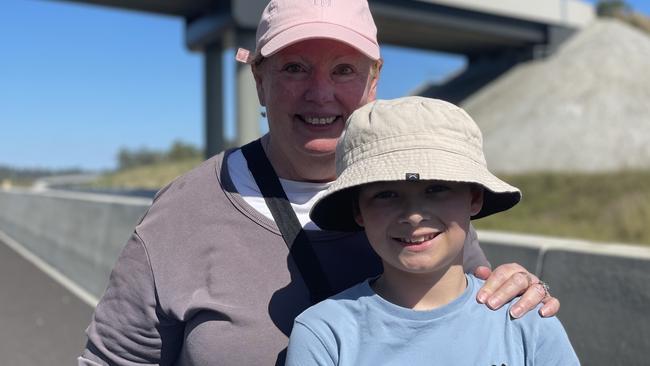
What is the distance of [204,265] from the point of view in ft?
8.10

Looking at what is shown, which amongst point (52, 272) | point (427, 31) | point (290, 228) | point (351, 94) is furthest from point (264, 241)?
point (427, 31)

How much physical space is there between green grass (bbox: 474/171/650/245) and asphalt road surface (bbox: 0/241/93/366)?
885cm

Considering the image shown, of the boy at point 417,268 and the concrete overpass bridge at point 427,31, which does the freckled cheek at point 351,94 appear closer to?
the boy at point 417,268

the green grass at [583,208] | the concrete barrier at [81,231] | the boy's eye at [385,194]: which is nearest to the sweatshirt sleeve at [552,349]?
the boy's eye at [385,194]

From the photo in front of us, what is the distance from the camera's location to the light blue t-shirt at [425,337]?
2057mm

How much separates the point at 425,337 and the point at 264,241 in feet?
2.18

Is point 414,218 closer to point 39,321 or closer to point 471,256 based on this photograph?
point 471,256

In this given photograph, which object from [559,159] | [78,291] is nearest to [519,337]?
[78,291]

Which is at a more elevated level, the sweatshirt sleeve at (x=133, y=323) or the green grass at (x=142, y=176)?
the sweatshirt sleeve at (x=133, y=323)

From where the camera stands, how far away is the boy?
206 cm

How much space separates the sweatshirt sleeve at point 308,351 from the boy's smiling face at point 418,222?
303 millimetres

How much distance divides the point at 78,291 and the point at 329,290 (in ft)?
26.9

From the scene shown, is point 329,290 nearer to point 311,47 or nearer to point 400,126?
point 400,126

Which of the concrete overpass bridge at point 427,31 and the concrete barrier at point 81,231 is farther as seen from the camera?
the concrete overpass bridge at point 427,31
